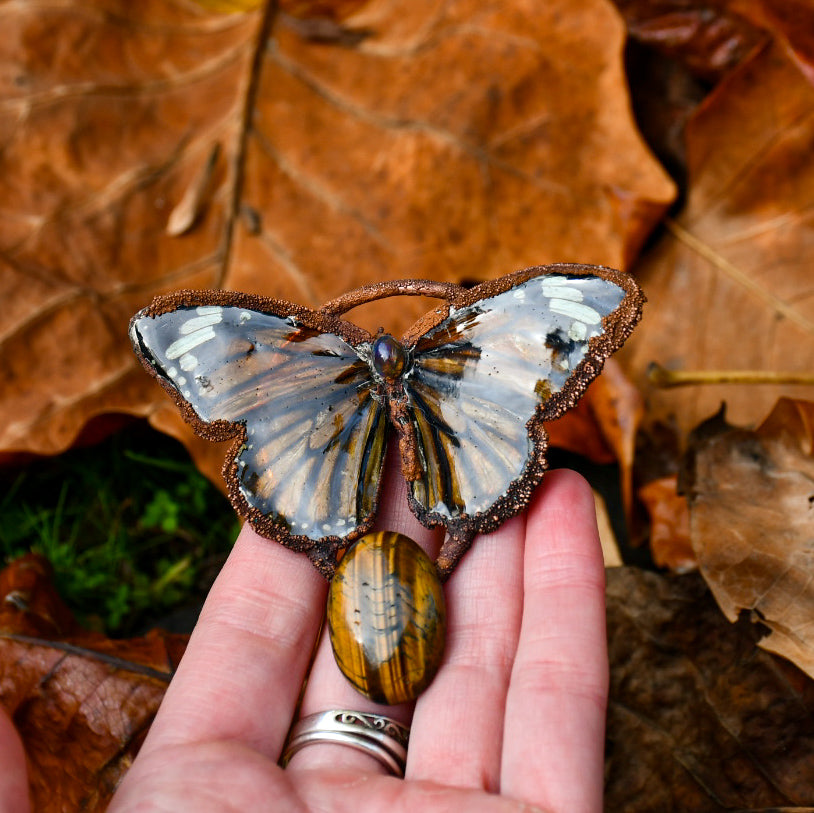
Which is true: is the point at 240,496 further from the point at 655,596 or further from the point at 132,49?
the point at 132,49

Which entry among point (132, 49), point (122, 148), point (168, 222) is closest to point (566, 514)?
point (168, 222)

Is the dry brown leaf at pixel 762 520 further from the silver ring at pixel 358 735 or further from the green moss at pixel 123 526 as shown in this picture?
the green moss at pixel 123 526

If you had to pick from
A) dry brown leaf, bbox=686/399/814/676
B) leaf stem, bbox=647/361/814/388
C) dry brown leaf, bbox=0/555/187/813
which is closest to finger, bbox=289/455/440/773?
dry brown leaf, bbox=0/555/187/813

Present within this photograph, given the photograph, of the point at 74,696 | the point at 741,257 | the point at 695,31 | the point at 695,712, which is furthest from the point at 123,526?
the point at 695,31

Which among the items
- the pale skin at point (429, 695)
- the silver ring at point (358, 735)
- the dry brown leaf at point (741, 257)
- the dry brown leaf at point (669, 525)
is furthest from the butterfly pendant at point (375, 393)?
the dry brown leaf at point (741, 257)

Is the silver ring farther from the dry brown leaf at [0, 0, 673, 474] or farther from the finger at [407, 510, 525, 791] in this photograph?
the dry brown leaf at [0, 0, 673, 474]

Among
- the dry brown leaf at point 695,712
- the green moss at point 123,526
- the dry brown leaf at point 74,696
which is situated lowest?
the green moss at point 123,526
